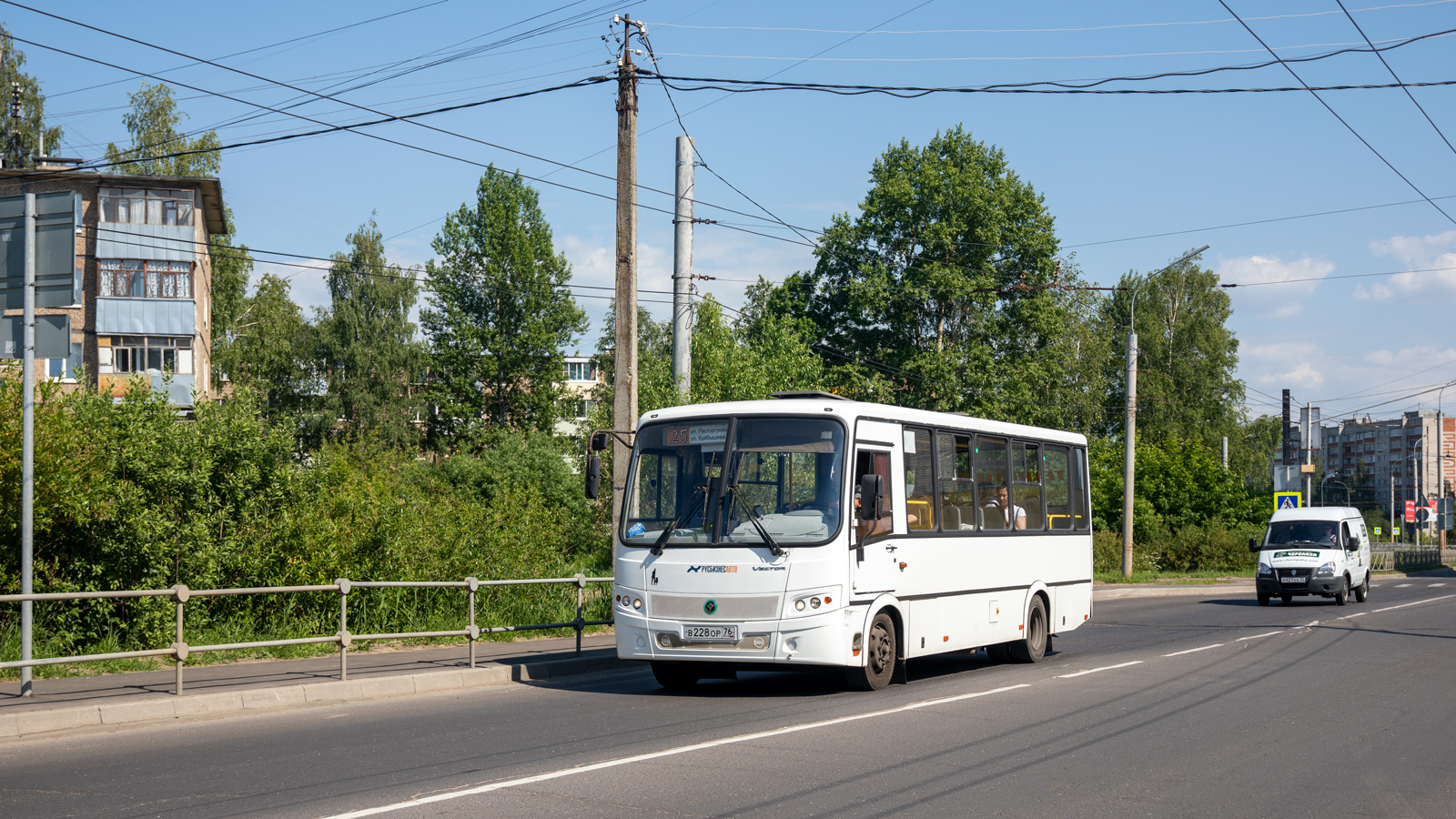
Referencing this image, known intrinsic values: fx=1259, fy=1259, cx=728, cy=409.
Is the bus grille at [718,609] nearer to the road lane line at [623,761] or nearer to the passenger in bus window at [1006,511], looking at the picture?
the road lane line at [623,761]

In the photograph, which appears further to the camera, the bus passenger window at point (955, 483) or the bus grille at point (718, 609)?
the bus passenger window at point (955, 483)

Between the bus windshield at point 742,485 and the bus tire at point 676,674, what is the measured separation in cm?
140

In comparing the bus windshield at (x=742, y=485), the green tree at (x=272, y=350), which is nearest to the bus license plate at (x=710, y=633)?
the bus windshield at (x=742, y=485)

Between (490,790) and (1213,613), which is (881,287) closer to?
(1213,613)

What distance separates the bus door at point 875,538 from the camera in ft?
40.4

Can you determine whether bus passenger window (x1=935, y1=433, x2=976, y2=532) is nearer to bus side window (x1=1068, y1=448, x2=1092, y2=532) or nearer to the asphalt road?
the asphalt road

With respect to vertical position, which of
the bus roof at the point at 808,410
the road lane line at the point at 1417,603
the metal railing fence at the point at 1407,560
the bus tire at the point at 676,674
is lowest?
the metal railing fence at the point at 1407,560

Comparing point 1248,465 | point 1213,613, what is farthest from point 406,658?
point 1248,465

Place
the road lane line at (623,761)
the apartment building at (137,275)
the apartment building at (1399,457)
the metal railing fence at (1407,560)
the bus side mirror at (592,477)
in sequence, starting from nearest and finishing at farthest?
1. the road lane line at (623,761)
2. the bus side mirror at (592,477)
3. the apartment building at (137,275)
4. the metal railing fence at (1407,560)
5. the apartment building at (1399,457)

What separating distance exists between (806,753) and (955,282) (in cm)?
4360

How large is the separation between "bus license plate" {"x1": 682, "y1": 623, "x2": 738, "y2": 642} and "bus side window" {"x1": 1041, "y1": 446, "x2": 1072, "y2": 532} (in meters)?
6.29

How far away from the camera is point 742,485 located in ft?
41.1

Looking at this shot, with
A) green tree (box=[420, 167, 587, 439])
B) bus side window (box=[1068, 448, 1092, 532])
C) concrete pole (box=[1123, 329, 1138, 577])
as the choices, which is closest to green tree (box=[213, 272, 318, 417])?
green tree (box=[420, 167, 587, 439])

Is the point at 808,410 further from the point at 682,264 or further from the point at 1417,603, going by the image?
the point at 1417,603
